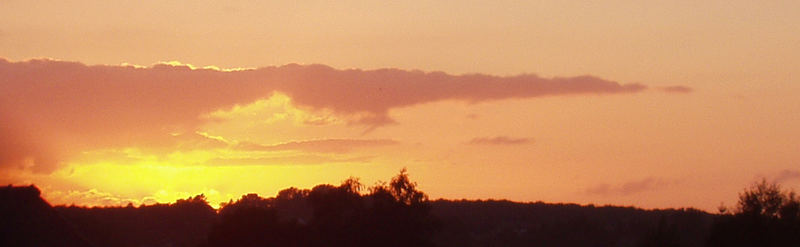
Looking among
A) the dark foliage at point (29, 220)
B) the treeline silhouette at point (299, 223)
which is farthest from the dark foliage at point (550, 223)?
the dark foliage at point (29, 220)

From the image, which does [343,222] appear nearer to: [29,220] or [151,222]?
[29,220]

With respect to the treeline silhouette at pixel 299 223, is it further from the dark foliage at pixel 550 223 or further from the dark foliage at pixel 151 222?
the dark foliage at pixel 550 223

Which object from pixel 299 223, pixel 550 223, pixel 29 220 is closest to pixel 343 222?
pixel 299 223

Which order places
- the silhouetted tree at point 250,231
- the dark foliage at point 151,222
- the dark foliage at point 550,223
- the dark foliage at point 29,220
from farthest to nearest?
the dark foliage at point 550,223 → the dark foliage at point 151,222 → the silhouetted tree at point 250,231 → the dark foliage at point 29,220

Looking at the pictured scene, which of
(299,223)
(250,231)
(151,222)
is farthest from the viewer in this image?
(151,222)

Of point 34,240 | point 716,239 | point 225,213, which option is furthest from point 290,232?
point 716,239

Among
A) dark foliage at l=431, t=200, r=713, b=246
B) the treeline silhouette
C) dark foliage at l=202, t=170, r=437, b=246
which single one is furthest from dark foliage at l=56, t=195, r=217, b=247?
dark foliage at l=431, t=200, r=713, b=246

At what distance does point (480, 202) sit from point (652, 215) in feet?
53.4

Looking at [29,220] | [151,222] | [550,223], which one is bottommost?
[29,220]

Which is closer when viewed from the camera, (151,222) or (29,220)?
(29,220)

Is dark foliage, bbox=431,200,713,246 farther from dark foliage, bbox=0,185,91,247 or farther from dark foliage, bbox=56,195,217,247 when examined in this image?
dark foliage, bbox=0,185,91,247

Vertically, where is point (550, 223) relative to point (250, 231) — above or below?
above

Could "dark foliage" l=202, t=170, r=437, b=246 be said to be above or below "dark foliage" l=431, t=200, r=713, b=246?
below

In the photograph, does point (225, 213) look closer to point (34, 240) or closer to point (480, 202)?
point (34, 240)
